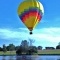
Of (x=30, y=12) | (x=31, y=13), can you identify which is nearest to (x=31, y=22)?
(x=31, y=13)

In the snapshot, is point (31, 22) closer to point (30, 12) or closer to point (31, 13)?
point (31, 13)

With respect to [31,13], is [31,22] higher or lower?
lower

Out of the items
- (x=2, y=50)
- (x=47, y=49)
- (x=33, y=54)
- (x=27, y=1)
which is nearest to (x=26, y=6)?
(x=27, y=1)

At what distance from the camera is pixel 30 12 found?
31.6m

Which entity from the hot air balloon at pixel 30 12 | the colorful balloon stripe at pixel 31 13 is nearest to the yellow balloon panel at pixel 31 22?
the hot air balloon at pixel 30 12

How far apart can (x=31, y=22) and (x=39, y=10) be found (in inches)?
60.1

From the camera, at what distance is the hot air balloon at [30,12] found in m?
31.4

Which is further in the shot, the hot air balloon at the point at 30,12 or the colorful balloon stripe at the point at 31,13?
the colorful balloon stripe at the point at 31,13

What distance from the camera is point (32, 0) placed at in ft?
103

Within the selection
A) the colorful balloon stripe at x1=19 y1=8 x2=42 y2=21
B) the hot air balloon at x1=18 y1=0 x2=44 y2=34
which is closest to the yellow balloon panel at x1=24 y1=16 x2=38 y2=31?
the hot air balloon at x1=18 y1=0 x2=44 y2=34

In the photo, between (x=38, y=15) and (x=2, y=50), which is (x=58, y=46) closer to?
(x=2, y=50)

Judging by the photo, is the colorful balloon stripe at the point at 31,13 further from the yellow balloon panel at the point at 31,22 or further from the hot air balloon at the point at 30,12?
the yellow balloon panel at the point at 31,22

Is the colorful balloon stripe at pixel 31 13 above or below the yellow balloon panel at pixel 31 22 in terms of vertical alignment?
above

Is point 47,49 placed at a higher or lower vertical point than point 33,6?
higher
